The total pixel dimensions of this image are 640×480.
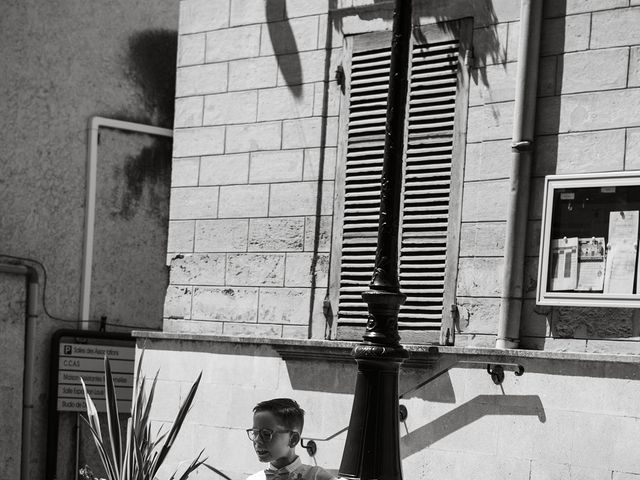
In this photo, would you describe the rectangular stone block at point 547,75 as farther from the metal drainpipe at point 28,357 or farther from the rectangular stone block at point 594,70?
the metal drainpipe at point 28,357

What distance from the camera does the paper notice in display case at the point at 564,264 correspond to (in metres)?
8.88

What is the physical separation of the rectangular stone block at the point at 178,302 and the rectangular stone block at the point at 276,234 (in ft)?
2.72

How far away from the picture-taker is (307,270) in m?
10.6

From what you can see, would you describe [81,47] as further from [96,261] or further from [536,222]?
[536,222]

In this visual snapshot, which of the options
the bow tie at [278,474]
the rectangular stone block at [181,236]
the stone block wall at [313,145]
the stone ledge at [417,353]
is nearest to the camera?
the bow tie at [278,474]

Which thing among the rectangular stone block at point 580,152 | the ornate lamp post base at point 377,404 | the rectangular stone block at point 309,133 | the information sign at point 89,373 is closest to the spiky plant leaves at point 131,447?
the ornate lamp post base at point 377,404

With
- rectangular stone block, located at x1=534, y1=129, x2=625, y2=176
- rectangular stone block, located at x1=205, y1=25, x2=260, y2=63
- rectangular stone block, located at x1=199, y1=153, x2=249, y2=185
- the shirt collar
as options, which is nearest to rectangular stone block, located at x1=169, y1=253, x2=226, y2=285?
rectangular stone block, located at x1=199, y1=153, x2=249, y2=185

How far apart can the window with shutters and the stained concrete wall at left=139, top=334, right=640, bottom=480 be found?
547mm

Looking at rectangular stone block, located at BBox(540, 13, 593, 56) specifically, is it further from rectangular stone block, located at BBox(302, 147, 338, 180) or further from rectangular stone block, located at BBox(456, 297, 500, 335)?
rectangular stone block, located at BBox(302, 147, 338, 180)

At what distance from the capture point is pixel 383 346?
659 centimetres

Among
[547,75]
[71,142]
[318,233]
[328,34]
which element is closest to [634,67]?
[547,75]

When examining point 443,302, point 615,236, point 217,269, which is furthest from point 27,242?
point 615,236

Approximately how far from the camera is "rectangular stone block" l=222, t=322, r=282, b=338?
10719 millimetres

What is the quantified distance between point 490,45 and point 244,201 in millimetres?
2673
